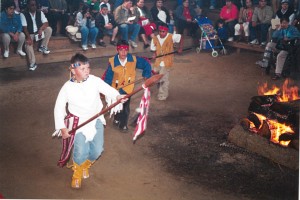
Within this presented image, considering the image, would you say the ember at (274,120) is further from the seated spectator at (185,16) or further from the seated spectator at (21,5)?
the seated spectator at (21,5)

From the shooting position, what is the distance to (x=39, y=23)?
11.6m

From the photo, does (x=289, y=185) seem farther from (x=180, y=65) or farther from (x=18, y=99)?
(x=180, y=65)

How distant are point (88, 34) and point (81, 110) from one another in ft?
27.1

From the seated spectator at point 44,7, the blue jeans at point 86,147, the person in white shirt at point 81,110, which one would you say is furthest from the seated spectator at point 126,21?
the blue jeans at point 86,147

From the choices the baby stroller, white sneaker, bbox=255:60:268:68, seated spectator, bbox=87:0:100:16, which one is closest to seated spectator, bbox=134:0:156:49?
seated spectator, bbox=87:0:100:16

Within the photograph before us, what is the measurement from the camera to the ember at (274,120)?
5.95 meters

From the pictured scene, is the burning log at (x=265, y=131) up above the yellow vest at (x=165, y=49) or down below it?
below

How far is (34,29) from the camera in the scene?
37.3ft

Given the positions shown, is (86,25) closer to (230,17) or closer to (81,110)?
(230,17)

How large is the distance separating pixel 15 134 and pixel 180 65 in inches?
271

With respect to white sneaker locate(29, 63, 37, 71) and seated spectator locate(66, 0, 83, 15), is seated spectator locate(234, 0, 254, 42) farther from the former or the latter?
white sneaker locate(29, 63, 37, 71)

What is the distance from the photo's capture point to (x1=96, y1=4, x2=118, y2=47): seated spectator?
1280 cm

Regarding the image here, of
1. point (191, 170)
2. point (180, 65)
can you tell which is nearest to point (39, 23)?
point (180, 65)

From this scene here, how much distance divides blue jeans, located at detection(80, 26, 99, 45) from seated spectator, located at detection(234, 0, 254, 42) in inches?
226
